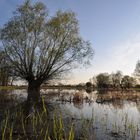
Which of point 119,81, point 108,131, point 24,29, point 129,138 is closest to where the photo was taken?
point 129,138

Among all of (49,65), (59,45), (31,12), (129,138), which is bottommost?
(129,138)

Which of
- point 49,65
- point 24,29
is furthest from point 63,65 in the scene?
point 24,29

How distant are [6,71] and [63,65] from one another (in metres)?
7.18

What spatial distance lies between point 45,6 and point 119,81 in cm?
9739

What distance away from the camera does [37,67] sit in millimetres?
28453

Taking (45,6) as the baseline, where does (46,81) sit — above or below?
below

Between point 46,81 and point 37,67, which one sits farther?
point 46,81

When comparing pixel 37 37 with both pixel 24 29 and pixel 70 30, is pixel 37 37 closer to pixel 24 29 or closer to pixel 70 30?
pixel 24 29

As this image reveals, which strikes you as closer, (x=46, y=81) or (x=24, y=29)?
(x=24, y=29)

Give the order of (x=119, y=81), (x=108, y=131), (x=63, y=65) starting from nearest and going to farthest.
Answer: (x=108, y=131), (x=63, y=65), (x=119, y=81)

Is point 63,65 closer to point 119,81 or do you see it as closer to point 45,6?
point 45,6

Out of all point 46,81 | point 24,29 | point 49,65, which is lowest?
point 46,81

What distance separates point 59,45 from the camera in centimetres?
2784

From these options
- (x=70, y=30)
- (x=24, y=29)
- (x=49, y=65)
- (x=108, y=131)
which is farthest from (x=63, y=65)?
(x=108, y=131)
